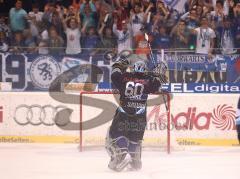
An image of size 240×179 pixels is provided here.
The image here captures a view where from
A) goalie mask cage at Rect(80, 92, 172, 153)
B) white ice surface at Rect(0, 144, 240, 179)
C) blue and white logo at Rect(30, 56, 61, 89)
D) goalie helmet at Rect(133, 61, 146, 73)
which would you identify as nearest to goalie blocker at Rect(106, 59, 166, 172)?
goalie helmet at Rect(133, 61, 146, 73)

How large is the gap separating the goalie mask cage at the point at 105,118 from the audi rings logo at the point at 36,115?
0.57m

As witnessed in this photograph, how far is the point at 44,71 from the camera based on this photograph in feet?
48.8

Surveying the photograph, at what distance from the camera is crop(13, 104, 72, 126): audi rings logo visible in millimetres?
13367

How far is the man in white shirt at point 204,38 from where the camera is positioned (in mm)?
15109

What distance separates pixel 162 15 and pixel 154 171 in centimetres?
726

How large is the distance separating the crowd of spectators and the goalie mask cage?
7.26ft

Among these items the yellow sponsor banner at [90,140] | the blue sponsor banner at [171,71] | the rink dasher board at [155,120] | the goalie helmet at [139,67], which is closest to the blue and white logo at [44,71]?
the blue sponsor banner at [171,71]

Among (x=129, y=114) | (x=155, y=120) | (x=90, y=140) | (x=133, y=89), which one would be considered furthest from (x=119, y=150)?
(x=155, y=120)

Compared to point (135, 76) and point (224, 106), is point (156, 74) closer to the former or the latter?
point (135, 76)

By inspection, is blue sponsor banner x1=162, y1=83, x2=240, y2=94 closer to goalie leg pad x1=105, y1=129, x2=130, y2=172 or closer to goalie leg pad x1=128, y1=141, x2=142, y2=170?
goalie leg pad x1=128, y1=141, x2=142, y2=170

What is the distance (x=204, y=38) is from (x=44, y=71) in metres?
4.08

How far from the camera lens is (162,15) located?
1666 cm

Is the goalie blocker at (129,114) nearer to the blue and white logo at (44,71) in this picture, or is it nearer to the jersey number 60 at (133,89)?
the jersey number 60 at (133,89)

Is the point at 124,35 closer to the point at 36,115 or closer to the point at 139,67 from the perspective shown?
the point at 36,115
